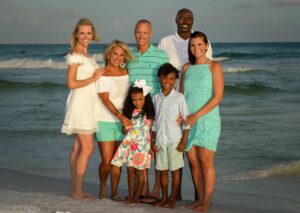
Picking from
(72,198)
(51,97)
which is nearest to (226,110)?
(51,97)

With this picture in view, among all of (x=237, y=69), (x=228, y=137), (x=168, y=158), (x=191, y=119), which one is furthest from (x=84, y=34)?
(x=237, y=69)

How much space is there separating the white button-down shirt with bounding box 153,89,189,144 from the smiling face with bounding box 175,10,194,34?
1.06m

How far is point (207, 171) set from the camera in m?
4.39

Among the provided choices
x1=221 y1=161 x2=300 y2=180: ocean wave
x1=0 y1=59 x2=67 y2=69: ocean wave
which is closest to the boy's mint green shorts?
x1=221 y1=161 x2=300 y2=180: ocean wave

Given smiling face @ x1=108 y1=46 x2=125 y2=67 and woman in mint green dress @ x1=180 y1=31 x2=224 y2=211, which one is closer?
woman in mint green dress @ x1=180 y1=31 x2=224 y2=211

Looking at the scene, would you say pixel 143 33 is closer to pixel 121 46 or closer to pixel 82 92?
pixel 121 46

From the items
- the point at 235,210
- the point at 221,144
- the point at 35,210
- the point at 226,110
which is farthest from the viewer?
the point at 226,110

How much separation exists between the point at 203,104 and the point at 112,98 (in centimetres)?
82

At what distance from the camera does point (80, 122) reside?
4.48 meters

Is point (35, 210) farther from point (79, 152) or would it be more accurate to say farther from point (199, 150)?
point (199, 150)

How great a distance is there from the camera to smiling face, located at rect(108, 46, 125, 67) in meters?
4.50

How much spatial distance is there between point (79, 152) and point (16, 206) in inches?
31.3

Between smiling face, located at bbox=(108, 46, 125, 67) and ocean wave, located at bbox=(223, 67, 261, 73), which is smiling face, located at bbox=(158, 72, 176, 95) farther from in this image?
ocean wave, located at bbox=(223, 67, 261, 73)

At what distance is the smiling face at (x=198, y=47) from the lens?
434 cm
